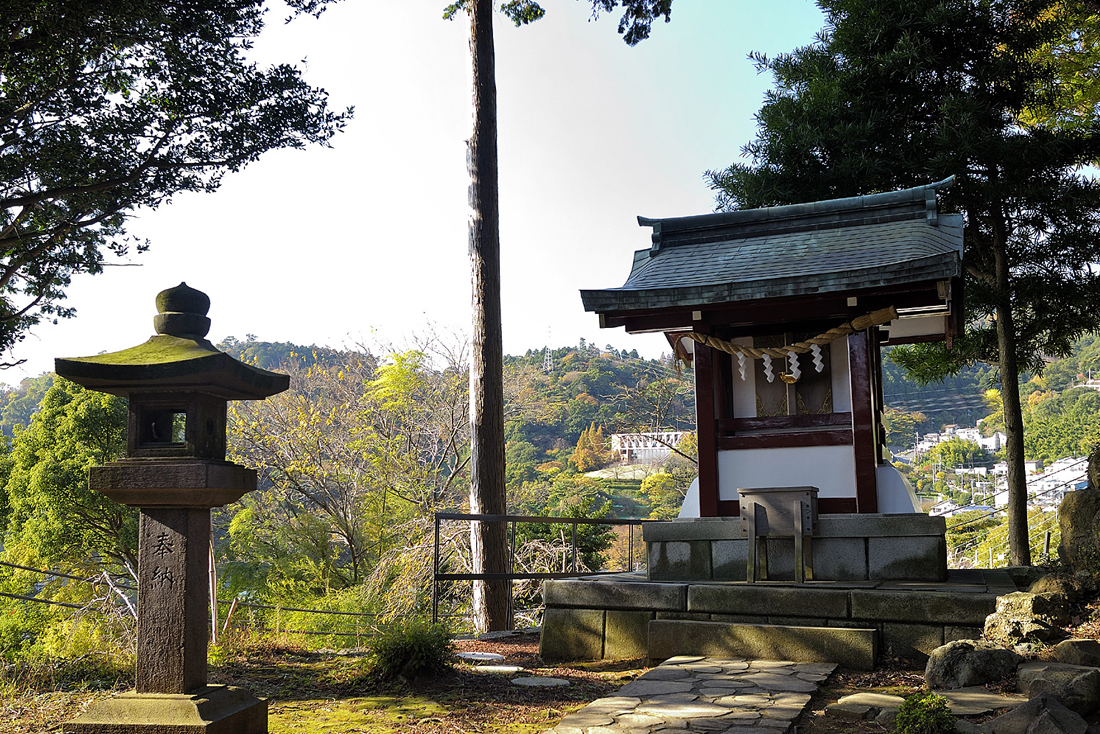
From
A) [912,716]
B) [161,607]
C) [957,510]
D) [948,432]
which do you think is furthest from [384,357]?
[948,432]

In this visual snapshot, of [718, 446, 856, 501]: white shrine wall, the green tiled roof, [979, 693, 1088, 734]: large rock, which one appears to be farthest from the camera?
[718, 446, 856, 501]: white shrine wall

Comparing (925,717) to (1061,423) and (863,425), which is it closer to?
(863,425)

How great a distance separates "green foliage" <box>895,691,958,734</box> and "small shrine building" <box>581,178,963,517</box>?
332cm

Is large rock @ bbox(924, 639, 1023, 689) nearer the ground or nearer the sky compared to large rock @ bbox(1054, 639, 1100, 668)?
nearer the ground

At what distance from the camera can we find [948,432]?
155 feet

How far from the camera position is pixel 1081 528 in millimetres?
5809

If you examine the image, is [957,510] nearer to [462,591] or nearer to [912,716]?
[462,591]

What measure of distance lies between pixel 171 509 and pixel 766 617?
13.8ft

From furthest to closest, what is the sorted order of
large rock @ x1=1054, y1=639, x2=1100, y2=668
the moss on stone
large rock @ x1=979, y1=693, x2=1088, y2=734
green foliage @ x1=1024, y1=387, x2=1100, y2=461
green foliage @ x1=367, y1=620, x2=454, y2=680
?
green foliage @ x1=1024, y1=387, x2=1100, y2=461
green foliage @ x1=367, y1=620, x2=454, y2=680
large rock @ x1=1054, y1=639, x2=1100, y2=668
the moss on stone
large rock @ x1=979, y1=693, x2=1088, y2=734

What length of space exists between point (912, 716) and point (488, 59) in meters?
8.34

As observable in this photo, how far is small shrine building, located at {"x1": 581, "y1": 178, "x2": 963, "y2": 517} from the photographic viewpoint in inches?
256

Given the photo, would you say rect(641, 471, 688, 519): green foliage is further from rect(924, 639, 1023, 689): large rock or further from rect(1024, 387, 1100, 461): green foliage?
rect(924, 639, 1023, 689): large rock

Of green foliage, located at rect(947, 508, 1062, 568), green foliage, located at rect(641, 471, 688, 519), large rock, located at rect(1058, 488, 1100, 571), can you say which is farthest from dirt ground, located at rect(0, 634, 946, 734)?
green foliage, located at rect(641, 471, 688, 519)

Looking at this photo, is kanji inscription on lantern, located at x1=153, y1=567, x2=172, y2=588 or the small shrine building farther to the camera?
the small shrine building
